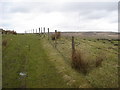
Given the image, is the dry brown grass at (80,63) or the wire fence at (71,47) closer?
the dry brown grass at (80,63)

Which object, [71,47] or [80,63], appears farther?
[71,47]

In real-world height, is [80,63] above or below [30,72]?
above

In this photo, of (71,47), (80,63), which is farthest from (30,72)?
(71,47)

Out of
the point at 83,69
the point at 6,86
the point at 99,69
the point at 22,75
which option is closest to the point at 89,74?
the point at 83,69

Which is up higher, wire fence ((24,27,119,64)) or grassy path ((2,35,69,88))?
wire fence ((24,27,119,64))

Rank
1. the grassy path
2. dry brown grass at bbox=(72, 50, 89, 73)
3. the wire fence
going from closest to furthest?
the grassy path < dry brown grass at bbox=(72, 50, 89, 73) < the wire fence

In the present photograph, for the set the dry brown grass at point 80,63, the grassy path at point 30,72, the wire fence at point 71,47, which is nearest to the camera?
the grassy path at point 30,72

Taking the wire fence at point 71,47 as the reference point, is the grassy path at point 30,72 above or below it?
below

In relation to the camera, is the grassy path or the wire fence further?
the wire fence

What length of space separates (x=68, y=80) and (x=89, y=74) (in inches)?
52.7

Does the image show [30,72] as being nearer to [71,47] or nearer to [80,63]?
[80,63]

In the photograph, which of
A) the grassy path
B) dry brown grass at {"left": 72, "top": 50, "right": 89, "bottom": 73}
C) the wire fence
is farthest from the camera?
the wire fence

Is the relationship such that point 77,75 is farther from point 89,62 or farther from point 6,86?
point 6,86

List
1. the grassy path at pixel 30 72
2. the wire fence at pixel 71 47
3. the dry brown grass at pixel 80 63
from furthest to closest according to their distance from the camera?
the wire fence at pixel 71 47, the dry brown grass at pixel 80 63, the grassy path at pixel 30 72
